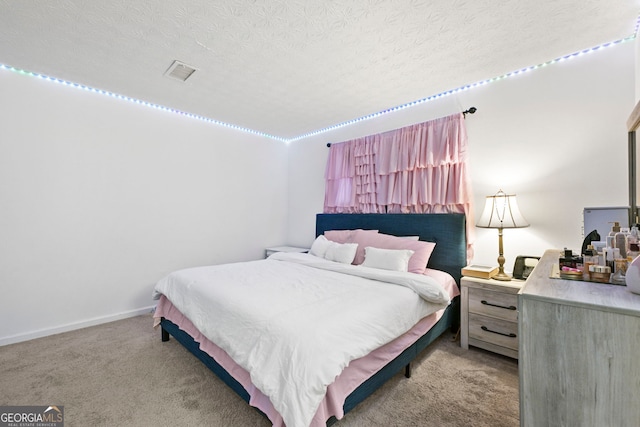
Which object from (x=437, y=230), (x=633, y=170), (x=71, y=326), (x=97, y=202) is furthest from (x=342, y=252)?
(x=71, y=326)

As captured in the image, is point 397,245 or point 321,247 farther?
Result: point 321,247

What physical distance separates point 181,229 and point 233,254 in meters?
0.84

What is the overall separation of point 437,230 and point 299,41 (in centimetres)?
221

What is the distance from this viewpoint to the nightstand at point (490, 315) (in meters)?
2.19

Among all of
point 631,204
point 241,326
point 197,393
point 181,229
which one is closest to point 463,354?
point 631,204

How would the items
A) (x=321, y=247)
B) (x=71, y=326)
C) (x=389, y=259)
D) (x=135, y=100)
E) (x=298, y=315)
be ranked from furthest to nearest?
(x=321, y=247) → (x=135, y=100) → (x=71, y=326) → (x=389, y=259) → (x=298, y=315)

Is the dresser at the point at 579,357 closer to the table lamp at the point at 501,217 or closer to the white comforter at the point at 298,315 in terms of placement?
the white comforter at the point at 298,315

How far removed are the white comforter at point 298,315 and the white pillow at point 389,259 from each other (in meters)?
0.30

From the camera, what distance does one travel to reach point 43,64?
7.90 ft

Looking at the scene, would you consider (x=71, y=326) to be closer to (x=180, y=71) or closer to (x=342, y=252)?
(x=180, y=71)

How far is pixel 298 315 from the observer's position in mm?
1483

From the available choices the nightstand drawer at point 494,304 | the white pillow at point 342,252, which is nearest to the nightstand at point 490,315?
the nightstand drawer at point 494,304

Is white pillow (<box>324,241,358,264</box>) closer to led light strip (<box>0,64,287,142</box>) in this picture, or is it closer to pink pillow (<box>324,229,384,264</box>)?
pink pillow (<box>324,229,384,264</box>)

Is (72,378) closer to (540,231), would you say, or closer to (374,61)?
(374,61)
